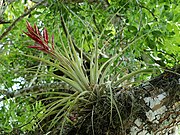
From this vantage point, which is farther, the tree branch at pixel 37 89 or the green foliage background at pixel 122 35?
the tree branch at pixel 37 89

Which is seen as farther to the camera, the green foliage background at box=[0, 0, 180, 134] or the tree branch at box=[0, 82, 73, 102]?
the tree branch at box=[0, 82, 73, 102]

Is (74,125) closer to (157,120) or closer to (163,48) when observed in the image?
(157,120)

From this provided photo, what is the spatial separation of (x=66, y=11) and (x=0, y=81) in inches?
22.4

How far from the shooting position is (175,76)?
2.91 ft

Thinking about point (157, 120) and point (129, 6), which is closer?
point (157, 120)

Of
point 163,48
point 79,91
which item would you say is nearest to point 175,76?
point 79,91

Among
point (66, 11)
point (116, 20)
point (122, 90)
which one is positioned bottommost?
point (122, 90)

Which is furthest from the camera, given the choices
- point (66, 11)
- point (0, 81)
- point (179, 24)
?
point (0, 81)

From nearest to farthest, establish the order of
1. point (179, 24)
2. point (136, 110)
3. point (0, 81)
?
point (136, 110), point (179, 24), point (0, 81)

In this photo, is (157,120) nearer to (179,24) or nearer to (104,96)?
(104,96)

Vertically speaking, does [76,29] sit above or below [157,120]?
above

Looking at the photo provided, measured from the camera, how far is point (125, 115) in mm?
859

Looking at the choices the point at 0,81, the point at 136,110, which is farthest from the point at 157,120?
the point at 0,81

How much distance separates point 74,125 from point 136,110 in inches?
7.5
